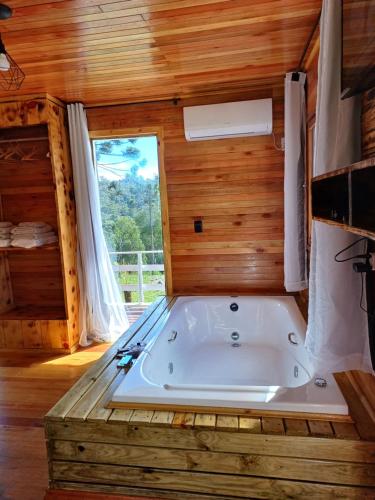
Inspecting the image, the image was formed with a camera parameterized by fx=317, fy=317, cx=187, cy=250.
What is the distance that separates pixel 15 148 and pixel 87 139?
0.74 metres

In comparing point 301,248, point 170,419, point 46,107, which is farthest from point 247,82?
point 170,419

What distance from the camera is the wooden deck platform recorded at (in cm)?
120

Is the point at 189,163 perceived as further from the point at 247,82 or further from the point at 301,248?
the point at 301,248

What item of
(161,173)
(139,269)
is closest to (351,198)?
(161,173)

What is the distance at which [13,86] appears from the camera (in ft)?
8.49

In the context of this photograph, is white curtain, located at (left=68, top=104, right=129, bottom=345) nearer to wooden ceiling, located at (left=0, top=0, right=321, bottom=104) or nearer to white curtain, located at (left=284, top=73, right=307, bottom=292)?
wooden ceiling, located at (left=0, top=0, right=321, bottom=104)

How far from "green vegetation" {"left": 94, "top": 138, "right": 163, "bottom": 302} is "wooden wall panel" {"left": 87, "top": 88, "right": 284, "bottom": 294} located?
21cm

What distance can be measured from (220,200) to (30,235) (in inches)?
71.8

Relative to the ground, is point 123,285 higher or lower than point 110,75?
lower

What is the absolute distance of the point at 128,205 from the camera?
3326 mm

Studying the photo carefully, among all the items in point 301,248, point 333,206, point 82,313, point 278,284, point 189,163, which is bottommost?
point 82,313

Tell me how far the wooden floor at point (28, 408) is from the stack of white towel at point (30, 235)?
1.08 meters

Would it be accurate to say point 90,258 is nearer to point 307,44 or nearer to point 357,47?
point 307,44

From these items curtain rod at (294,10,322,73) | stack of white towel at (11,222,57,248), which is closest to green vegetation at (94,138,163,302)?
stack of white towel at (11,222,57,248)
